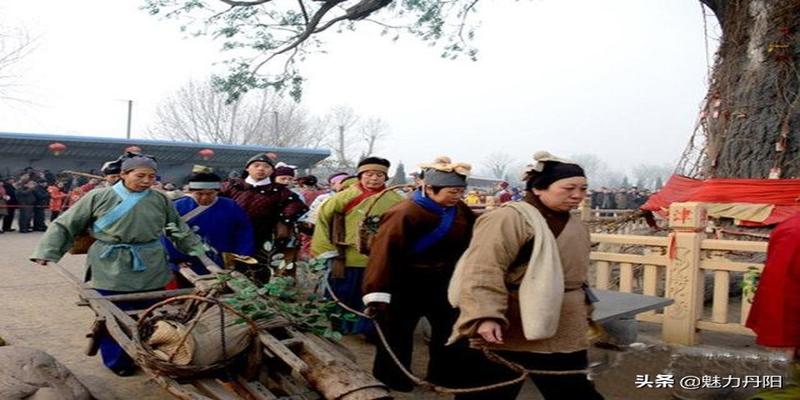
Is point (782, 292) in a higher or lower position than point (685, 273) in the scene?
higher

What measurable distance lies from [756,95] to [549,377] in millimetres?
6242

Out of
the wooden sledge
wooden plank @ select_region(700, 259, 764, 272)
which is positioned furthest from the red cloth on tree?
wooden plank @ select_region(700, 259, 764, 272)

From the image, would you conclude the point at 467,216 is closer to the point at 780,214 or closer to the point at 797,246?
the point at 797,246

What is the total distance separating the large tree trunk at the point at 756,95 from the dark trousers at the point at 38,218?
47.5 ft

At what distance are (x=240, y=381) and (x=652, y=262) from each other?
3.65m

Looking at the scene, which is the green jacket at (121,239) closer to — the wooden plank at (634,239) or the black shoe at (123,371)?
the black shoe at (123,371)

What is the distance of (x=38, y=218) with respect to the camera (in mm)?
15781

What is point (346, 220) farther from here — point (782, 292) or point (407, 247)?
point (782, 292)

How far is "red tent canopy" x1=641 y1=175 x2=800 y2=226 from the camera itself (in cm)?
696

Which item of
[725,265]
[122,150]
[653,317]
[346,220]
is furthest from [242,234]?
[122,150]

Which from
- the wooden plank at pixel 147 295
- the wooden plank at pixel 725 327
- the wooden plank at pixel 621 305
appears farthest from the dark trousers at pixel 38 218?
the wooden plank at pixel 725 327

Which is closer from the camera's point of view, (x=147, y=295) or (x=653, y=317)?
(x=147, y=295)

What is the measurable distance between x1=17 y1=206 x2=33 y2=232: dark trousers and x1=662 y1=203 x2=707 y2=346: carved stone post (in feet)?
48.0

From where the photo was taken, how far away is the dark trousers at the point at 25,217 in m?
15.1
